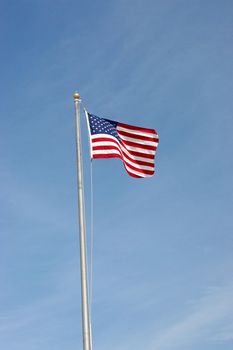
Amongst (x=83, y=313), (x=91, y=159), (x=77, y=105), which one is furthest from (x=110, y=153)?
(x=83, y=313)

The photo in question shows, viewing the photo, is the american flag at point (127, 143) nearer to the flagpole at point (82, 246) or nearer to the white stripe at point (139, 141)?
the white stripe at point (139, 141)

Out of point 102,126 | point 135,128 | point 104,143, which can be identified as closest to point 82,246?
point 104,143

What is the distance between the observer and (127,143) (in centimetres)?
2683

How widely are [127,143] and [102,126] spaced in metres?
1.61

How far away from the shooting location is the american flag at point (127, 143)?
25.3 meters

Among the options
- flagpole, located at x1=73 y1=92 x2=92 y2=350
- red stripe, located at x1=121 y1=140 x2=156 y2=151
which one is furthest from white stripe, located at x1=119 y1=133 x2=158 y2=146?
flagpole, located at x1=73 y1=92 x2=92 y2=350

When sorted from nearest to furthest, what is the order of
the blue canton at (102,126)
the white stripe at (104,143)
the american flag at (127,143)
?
1. the white stripe at (104,143)
2. the american flag at (127,143)
3. the blue canton at (102,126)

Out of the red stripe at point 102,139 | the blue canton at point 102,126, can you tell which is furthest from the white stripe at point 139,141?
the red stripe at point 102,139

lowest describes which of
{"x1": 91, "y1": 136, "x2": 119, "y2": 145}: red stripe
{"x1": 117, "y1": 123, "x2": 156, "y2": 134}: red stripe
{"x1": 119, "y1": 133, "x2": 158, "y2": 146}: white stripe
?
{"x1": 91, "y1": 136, "x2": 119, "y2": 145}: red stripe

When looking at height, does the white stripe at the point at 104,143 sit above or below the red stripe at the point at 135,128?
below

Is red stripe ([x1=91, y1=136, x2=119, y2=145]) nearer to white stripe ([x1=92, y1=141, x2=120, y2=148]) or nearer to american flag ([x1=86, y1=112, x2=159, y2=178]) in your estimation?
american flag ([x1=86, y1=112, x2=159, y2=178])

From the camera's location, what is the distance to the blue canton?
25.6 meters

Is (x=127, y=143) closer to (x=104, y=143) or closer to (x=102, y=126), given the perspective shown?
(x=102, y=126)

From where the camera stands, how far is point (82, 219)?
22.5m
